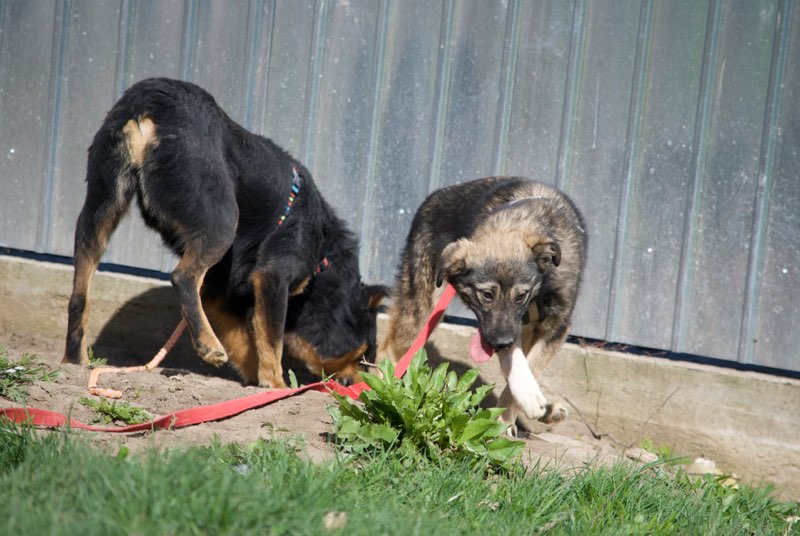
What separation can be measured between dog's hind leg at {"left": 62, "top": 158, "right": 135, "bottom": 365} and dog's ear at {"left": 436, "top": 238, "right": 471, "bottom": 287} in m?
1.93

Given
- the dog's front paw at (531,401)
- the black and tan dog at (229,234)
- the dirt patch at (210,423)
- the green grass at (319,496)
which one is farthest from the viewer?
the black and tan dog at (229,234)

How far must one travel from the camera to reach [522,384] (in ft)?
14.9

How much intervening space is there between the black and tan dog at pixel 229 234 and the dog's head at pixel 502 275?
1.23 meters

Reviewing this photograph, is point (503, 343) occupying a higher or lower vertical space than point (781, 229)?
lower

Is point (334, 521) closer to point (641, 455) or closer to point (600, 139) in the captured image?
point (641, 455)

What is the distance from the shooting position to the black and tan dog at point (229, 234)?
4.70 meters

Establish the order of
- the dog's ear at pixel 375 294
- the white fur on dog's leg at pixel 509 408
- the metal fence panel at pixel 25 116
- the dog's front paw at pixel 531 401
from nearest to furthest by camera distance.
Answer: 1. the dog's front paw at pixel 531 401
2. the white fur on dog's leg at pixel 509 408
3. the dog's ear at pixel 375 294
4. the metal fence panel at pixel 25 116

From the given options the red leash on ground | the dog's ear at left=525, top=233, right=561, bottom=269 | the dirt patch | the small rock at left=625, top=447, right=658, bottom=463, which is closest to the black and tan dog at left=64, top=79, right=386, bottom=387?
the dirt patch

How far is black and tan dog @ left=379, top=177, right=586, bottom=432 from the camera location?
15.1ft

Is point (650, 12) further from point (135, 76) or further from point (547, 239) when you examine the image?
point (135, 76)

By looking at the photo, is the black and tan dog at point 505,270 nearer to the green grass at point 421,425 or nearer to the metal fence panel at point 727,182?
the green grass at point 421,425

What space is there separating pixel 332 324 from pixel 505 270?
175 cm

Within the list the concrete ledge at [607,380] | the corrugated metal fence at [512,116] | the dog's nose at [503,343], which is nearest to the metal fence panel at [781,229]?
the corrugated metal fence at [512,116]

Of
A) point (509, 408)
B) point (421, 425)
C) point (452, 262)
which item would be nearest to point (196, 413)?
point (421, 425)
